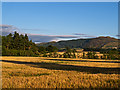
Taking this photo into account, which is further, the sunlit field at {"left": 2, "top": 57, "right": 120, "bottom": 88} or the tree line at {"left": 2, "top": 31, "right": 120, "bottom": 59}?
the tree line at {"left": 2, "top": 31, "right": 120, "bottom": 59}

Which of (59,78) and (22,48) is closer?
(59,78)

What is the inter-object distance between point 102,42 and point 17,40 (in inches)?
4001

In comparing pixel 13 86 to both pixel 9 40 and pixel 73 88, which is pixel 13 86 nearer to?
pixel 73 88

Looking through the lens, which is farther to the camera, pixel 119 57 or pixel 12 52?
pixel 12 52

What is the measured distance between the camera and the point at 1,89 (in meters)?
9.25

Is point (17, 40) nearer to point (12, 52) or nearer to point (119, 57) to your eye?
point (12, 52)

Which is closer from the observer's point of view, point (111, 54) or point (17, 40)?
point (111, 54)

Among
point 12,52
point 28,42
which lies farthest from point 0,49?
point 28,42

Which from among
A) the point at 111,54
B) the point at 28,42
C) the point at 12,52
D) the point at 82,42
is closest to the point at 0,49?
the point at 12,52

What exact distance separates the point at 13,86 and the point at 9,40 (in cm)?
8920

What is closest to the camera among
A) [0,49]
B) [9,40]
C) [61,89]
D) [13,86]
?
[61,89]

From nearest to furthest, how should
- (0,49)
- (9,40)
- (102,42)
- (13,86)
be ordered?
1. (13,86)
2. (0,49)
3. (9,40)
4. (102,42)

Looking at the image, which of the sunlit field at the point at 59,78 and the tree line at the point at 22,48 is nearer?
the sunlit field at the point at 59,78

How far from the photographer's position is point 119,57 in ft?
198
